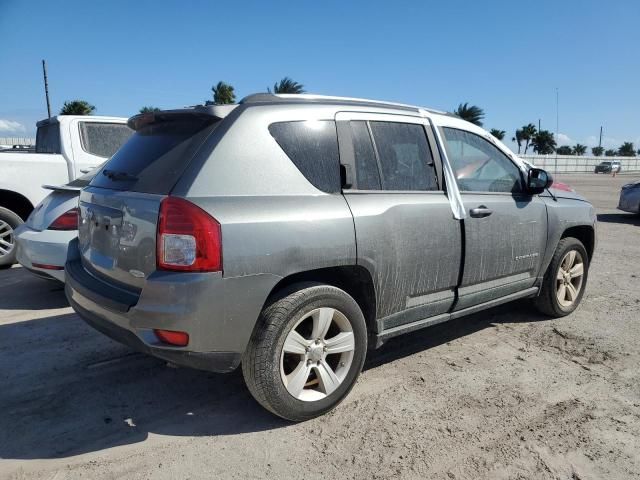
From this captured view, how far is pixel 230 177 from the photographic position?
2.71m

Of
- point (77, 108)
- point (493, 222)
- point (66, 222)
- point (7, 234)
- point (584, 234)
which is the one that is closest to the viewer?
point (493, 222)

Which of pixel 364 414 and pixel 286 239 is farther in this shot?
pixel 364 414

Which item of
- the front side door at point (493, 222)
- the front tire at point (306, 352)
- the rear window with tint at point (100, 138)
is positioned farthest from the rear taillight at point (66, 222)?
the front side door at point (493, 222)

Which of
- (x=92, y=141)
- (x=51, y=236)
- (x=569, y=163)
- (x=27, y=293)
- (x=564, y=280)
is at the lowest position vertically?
(x=27, y=293)

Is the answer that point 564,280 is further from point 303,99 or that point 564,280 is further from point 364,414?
point 303,99

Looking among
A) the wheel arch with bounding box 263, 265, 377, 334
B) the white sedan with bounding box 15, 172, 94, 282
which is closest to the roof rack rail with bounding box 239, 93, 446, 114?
the wheel arch with bounding box 263, 265, 377, 334

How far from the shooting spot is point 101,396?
129 inches

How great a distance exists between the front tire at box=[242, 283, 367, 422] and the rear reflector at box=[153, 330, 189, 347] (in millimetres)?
367

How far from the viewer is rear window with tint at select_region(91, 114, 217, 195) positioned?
2.77 meters

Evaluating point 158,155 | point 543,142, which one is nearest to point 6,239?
point 158,155

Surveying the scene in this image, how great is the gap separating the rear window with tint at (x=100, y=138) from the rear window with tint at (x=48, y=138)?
1.13ft

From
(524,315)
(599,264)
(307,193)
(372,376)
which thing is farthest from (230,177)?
(599,264)

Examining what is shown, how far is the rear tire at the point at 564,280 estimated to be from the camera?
183 inches

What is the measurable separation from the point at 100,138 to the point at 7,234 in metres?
1.73
